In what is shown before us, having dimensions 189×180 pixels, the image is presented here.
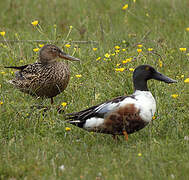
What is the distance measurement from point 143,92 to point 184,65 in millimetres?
2301

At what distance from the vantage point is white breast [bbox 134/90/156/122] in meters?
4.81

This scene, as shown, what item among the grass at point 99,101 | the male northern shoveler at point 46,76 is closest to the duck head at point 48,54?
the male northern shoveler at point 46,76

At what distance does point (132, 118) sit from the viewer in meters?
4.82

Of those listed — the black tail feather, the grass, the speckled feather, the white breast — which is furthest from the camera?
the speckled feather

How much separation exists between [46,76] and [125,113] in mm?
1896

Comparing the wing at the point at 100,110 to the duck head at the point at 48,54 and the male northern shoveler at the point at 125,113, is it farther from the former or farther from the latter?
the duck head at the point at 48,54

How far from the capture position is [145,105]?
4852 millimetres

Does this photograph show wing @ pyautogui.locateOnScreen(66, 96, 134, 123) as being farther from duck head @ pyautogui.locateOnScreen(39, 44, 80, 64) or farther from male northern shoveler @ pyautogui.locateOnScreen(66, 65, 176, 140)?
duck head @ pyautogui.locateOnScreen(39, 44, 80, 64)

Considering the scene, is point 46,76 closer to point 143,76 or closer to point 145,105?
point 143,76

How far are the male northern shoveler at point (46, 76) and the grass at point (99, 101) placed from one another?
15cm

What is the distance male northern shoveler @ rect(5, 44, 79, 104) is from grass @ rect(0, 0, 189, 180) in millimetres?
152

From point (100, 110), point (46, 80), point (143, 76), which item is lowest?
point (46, 80)

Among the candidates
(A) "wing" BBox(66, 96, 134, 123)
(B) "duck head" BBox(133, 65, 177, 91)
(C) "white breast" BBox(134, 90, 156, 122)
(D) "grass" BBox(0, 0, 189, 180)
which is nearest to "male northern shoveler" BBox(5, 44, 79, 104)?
(D) "grass" BBox(0, 0, 189, 180)

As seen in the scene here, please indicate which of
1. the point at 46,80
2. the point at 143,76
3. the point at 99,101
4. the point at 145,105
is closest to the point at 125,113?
the point at 145,105
